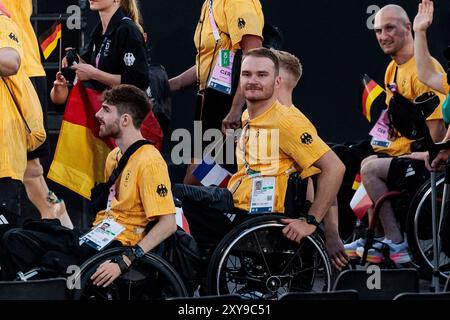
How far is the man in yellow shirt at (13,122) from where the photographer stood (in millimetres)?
6520

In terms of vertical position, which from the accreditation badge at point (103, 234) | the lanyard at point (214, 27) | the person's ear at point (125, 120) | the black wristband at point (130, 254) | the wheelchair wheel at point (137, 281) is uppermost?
the lanyard at point (214, 27)

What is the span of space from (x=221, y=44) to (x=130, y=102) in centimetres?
139

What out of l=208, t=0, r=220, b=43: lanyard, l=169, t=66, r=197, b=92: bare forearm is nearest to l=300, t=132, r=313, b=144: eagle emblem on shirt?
l=208, t=0, r=220, b=43: lanyard

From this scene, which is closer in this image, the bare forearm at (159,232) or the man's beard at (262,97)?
the bare forearm at (159,232)

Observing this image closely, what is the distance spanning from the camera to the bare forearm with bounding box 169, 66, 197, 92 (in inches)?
330

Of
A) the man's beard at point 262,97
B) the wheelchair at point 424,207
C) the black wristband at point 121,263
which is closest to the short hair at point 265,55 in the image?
the man's beard at point 262,97

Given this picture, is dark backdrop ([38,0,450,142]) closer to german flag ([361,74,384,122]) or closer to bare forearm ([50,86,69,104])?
german flag ([361,74,384,122])

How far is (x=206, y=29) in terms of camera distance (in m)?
7.82

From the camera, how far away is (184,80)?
330 inches

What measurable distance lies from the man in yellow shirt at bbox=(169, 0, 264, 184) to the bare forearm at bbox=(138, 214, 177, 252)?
1.35 metres

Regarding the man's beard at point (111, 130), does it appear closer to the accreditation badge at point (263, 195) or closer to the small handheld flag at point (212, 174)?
the accreditation badge at point (263, 195)

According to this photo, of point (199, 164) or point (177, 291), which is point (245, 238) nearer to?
point (177, 291)

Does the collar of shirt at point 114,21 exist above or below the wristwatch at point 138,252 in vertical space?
above

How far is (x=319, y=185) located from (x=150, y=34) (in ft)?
11.2
